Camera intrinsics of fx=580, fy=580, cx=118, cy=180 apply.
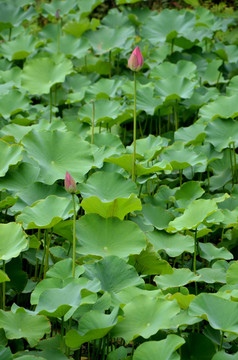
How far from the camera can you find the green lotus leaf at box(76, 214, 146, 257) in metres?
1.89

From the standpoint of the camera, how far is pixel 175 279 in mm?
1826

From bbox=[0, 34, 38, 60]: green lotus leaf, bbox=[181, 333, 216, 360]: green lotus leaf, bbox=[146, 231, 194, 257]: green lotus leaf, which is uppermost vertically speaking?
bbox=[181, 333, 216, 360]: green lotus leaf

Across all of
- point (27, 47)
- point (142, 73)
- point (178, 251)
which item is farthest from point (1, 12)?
point (178, 251)

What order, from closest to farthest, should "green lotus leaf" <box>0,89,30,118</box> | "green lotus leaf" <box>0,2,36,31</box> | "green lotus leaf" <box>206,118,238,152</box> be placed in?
"green lotus leaf" <box>206,118,238,152</box>, "green lotus leaf" <box>0,89,30,118</box>, "green lotus leaf" <box>0,2,36,31</box>

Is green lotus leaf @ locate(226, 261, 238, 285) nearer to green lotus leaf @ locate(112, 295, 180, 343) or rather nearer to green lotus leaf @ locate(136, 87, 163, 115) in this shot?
green lotus leaf @ locate(112, 295, 180, 343)

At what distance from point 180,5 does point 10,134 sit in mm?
2669

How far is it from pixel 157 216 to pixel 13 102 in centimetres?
115

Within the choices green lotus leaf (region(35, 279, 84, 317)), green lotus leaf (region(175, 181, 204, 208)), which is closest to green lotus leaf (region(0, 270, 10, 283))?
green lotus leaf (region(35, 279, 84, 317))

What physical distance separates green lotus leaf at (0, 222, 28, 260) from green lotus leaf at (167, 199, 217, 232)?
1.79 ft

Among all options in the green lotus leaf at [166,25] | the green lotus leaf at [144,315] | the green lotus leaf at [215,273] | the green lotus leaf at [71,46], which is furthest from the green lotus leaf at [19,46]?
the green lotus leaf at [144,315]

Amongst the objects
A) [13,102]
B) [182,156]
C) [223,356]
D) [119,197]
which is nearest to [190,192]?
[182,156]

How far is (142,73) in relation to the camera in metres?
3.55

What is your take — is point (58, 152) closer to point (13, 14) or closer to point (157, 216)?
point (157, 216)

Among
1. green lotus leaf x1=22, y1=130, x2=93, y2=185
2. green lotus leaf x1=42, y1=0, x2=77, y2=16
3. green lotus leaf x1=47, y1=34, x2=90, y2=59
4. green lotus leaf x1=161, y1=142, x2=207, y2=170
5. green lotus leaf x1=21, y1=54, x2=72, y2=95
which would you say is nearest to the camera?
green lotus leaf x1=22, y1=130, x2=93, y2=185
